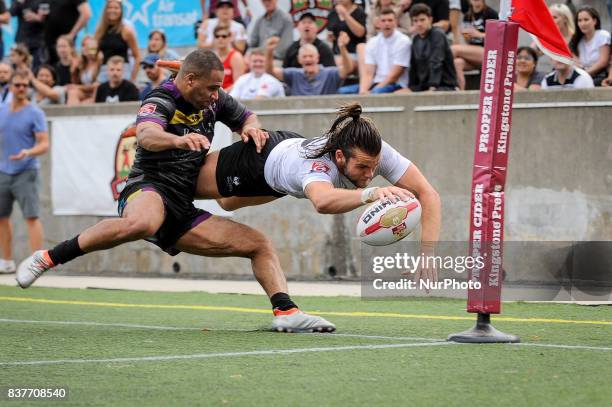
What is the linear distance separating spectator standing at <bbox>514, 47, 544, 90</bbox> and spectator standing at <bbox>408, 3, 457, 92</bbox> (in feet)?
2.58

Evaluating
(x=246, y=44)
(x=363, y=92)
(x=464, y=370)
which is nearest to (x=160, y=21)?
(x=246, y=44)

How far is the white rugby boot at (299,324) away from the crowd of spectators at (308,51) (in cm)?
503

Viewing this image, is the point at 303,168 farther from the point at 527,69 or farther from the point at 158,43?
the point at 158,43

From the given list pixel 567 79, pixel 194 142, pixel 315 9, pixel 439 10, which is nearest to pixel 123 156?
pixel 315 9

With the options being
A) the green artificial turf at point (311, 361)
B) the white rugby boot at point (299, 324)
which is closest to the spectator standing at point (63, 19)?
the green artificial turf at point (311, 361)

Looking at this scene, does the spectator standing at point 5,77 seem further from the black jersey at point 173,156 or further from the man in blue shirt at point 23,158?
the black jersey at point 173,156

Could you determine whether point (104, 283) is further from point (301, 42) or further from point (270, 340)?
point (270, 340)

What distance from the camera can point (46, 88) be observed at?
1733 cm

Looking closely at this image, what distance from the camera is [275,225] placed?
14609 millimetres

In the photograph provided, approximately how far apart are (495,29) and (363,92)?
295 inches

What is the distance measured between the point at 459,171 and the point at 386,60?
1.92 metres

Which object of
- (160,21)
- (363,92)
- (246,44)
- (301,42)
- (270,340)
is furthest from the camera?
(160,21)

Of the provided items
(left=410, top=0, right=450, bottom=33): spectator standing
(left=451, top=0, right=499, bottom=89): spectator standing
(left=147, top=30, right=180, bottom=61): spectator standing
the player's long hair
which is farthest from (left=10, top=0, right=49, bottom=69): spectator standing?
the player's long hair

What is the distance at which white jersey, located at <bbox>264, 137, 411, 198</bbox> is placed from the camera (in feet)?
24.7
